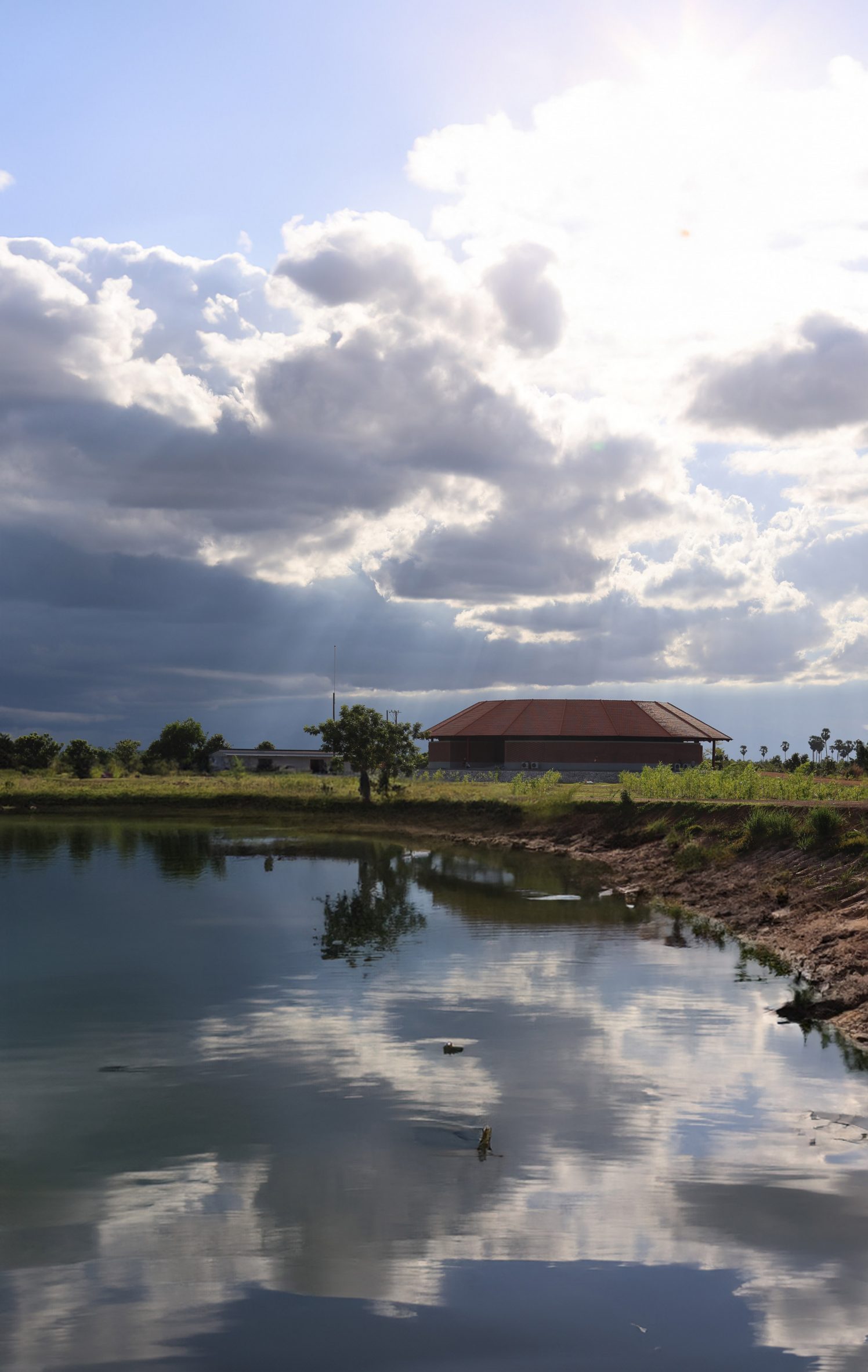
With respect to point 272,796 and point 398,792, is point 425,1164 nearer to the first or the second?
point 398,792

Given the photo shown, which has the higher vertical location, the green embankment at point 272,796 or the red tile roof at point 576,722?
the red tile roof at point 576,722

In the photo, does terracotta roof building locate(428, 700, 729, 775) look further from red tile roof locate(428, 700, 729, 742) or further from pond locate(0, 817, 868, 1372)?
pond locate(0, 817, 868, 1372)

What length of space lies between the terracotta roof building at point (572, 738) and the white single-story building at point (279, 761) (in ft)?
65.9

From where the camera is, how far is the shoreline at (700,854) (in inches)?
909

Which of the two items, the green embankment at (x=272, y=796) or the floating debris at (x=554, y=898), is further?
the green embankment at (x=272, y=796)

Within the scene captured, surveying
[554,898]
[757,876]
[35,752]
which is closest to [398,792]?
[554,898]

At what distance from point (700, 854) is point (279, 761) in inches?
3500

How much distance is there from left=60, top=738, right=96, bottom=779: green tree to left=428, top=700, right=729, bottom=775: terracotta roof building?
34824mm

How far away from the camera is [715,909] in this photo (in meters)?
32.1

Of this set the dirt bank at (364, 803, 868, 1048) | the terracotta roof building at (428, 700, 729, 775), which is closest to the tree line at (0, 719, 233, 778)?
the terracotta roof building at (428, 700, 729, 775)

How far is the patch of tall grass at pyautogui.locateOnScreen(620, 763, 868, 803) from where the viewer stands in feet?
145

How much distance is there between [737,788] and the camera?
154 feet

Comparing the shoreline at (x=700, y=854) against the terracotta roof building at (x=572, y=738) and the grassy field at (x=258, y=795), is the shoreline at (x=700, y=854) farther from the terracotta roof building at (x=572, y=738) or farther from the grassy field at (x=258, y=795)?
the terracotta roof building at (x=572, y=738)

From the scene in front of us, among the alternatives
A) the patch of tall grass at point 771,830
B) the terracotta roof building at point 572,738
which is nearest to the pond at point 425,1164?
the patch of tall grass at point 771,830
